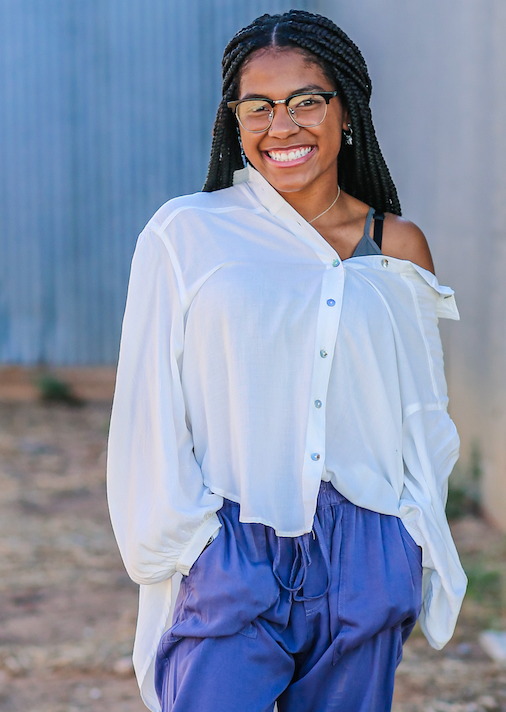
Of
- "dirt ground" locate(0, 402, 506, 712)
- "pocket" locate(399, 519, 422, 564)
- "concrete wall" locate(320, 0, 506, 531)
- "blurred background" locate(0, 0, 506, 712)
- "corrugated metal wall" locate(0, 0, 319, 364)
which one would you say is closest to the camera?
"pocket" locate(399, 519, 422, 564)

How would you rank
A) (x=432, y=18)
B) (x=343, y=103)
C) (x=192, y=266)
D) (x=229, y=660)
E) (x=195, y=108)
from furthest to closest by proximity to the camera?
(x=195, y=108) < (x=432, y=18) < (x=343, y=103) < (x=192, y=266) < (x=229, y=660)

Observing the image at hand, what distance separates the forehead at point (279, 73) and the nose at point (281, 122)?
3 centimetres

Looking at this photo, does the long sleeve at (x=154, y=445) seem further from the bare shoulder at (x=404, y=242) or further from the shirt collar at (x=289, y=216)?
the bare shoulder at (x=404, y=242)

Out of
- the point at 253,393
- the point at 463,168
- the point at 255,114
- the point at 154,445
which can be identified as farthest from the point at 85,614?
the point at 463,168

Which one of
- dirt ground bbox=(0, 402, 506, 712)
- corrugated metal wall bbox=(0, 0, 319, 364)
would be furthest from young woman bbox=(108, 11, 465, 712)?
corrugated metal wall bbox=(0, 0, 319, 364)

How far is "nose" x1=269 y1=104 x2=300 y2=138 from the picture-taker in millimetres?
2020

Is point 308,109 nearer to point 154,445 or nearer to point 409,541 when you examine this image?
point 154,445

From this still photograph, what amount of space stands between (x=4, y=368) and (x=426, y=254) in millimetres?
6589

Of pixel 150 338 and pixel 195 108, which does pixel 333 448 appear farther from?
pixel 195 108

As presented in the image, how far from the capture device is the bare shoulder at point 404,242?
2.19 m

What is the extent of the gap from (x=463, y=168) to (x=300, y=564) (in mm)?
3609

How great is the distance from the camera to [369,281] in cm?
206

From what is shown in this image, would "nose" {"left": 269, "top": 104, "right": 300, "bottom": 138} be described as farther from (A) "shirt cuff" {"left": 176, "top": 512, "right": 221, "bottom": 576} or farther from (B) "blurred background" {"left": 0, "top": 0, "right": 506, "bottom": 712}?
(B) "blurred background" {"left": 0, "top": 0, "right": 506, "bottom": 712}

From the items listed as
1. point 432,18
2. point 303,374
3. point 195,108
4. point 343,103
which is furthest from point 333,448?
point 195,108
